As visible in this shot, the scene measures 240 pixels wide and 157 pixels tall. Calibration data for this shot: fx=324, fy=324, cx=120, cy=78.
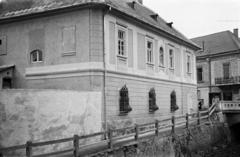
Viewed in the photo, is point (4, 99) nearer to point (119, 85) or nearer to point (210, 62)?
point (119, 85)

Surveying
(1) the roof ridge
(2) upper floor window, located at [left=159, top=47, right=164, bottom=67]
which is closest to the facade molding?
(2) upper floor window, located at [left=159, top=47, right=164, bottom=67]

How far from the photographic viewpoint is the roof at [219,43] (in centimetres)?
3969

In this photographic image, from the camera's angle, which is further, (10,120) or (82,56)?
(82,56)

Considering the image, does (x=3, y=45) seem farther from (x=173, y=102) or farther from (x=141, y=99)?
(x=173, y=102)

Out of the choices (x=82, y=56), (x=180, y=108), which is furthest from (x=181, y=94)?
(x=82, y=56)

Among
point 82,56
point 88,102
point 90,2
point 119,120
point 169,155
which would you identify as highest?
point 90,2

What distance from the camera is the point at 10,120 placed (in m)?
12.5

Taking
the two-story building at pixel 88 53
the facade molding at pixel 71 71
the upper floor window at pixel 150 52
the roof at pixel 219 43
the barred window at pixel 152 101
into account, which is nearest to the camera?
the facade molding at pixel 71 71

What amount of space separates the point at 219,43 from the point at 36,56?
29.3m

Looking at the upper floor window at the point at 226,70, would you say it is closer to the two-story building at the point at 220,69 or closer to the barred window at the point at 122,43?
the two-story building at the point at 220,69

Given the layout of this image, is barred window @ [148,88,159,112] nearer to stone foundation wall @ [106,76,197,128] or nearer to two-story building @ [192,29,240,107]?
stone foundation wall @ [106,76,197,128]

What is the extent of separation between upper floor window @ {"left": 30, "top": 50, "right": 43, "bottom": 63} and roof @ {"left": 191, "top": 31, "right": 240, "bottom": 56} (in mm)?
26970

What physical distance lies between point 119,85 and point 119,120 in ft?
6.37

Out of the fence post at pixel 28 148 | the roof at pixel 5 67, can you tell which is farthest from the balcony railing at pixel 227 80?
the fence post at pixel 28 148
